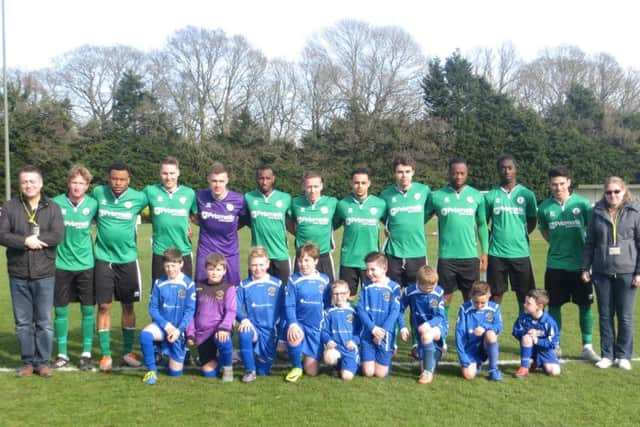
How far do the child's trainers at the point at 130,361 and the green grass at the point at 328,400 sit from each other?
188 millimetres

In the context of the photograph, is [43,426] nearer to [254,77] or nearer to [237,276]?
[237,276]

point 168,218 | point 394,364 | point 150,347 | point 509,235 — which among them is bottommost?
point 394,364

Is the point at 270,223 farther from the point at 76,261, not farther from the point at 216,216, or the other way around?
the point at 76,261

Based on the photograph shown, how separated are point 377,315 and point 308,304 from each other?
0.62 meters

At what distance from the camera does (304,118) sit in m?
42.4

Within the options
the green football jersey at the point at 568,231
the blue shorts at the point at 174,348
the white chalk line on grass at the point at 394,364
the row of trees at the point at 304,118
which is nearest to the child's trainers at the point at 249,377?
the white chalk line on grass at the point at 394,364

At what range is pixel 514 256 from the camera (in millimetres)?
5781

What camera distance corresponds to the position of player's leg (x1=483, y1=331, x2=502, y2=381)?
16.4ft

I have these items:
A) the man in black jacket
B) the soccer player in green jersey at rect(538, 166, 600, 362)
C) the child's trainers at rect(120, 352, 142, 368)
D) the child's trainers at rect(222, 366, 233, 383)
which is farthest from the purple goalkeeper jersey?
the soccer player in green jersey at rect(538, 166, 600, 362)

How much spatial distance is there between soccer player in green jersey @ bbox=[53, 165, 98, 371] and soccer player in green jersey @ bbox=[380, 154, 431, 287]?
2.84 m

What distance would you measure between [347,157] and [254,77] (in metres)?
9.05

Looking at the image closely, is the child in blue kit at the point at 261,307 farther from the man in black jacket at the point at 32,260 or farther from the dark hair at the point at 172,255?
the man in black jacket at the point at 32,260

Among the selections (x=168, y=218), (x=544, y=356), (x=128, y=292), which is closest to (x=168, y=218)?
(x=168, y=218)

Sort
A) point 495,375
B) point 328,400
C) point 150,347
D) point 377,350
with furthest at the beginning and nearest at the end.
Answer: point 377,350 < point 495,375 < point 150,347 < point 328,400
